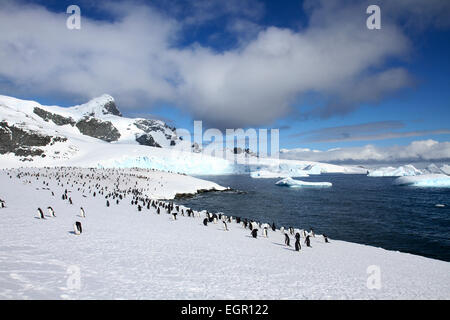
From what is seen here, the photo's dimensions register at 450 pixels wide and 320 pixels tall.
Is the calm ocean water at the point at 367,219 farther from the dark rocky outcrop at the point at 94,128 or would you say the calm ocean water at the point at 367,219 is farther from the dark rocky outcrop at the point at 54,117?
the dark rocky outcrop at the point at 54,117

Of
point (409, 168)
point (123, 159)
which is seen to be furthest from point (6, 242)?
point (409, 168)

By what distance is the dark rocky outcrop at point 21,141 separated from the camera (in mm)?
108812

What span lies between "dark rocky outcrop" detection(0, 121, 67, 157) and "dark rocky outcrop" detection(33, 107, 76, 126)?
7416 centimetres

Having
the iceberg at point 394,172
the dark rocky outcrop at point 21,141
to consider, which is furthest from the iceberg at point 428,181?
the dark rocky outcrop at point 21,141

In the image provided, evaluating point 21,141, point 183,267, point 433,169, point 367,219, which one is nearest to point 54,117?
point 21,141

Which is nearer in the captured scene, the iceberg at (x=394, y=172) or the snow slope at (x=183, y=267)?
the snow slope at (x=183, y=267)

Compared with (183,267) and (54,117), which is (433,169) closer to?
(183,267)

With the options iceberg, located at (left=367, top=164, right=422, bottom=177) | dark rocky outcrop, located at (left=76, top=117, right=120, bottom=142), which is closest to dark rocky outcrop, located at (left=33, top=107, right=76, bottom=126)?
dark rocky outcrop, located at (left=76, top=117, right=120, bottom=142)

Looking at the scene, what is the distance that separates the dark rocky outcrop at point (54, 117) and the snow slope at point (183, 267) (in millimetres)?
194840

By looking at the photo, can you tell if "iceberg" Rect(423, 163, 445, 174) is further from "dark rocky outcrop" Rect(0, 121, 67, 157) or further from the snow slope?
"dark rocky outcrop" Rect(0, 121, 67, 157)

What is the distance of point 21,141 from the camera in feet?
367

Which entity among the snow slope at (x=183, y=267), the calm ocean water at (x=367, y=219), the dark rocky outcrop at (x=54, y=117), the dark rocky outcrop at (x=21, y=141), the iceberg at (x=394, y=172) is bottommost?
the calm ocean water at (x=367, y=219)

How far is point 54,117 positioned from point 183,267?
211 metres
